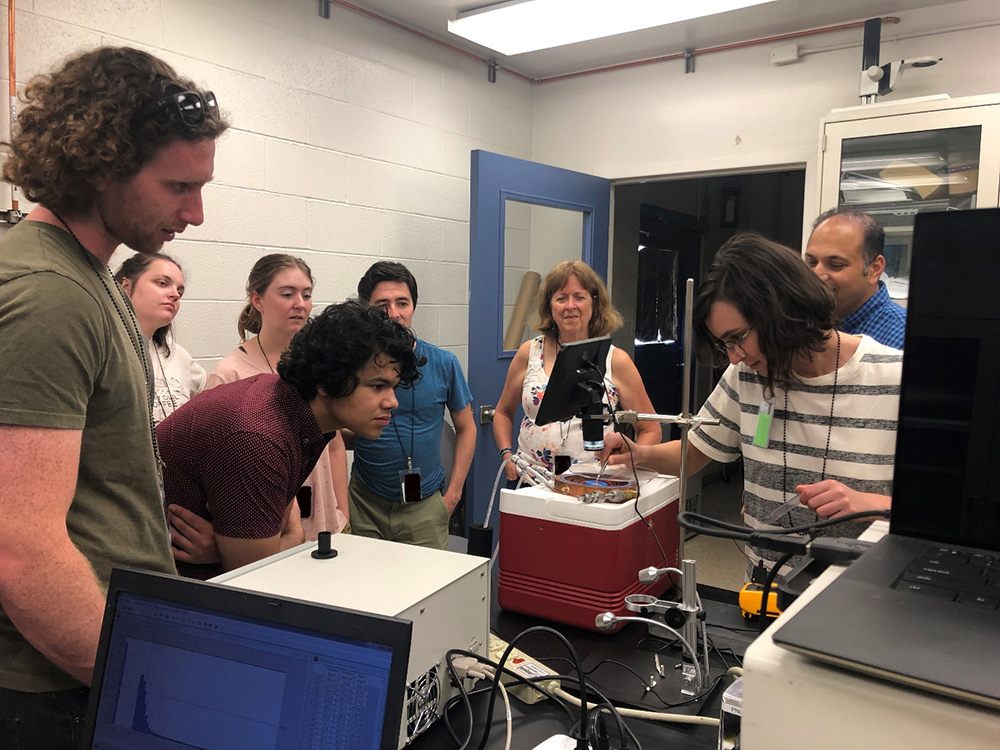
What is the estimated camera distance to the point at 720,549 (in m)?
3.98

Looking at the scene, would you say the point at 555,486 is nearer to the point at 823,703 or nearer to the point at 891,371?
the point at 891,371

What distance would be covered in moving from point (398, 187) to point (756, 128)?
1672 millimetres

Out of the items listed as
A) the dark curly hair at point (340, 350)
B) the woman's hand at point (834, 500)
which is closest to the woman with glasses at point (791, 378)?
the woman's hand at point (834, 500)

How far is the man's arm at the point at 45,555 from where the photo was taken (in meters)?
0.71

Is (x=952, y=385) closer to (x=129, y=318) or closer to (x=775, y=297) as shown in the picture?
(x=775, y=297)

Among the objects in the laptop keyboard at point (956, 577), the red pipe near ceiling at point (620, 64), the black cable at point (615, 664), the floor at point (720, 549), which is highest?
the red pipe near ceiling at point (620, 64)

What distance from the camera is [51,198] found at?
0.82 metres

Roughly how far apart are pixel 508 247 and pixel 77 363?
2757 millimetres

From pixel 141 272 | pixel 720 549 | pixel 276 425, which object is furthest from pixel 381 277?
pixel 720 549

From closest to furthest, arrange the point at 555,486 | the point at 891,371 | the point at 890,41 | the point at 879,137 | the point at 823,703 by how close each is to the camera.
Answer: the point at 823,703, the point at 891,371, the point at 555,486, the point at 879,137, the point at 890,41

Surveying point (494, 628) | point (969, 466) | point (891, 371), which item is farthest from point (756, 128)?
point (969, 466)

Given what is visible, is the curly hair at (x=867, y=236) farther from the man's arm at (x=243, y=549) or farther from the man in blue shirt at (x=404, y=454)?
the man's arm at (x=243, y=549)

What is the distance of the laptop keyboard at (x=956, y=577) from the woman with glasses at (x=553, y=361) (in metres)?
1.53

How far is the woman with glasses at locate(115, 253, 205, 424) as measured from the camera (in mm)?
1946
